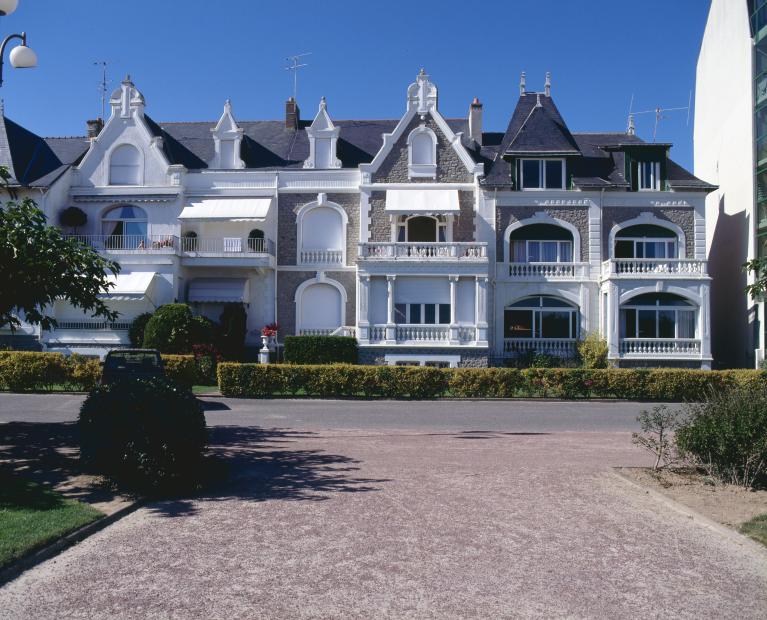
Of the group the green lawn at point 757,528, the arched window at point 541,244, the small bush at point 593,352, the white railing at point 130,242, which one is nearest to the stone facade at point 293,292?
the white railing at point 130,242

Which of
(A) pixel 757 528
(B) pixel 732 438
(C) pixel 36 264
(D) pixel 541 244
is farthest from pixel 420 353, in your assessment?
(A) pixel 757 528

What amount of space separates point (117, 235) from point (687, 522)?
93.1 feet

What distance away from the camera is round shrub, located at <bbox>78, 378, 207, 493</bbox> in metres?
8.59

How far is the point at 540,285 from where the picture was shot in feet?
98.5

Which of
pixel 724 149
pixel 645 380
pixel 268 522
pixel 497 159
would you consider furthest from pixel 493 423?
pixel 724 149

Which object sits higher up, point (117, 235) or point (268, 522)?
point (117, 235)

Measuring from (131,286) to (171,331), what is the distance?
3.45 metres

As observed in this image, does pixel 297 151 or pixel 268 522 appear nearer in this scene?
pixel 268 522

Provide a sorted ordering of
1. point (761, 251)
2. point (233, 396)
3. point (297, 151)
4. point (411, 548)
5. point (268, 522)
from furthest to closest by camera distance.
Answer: point (297, 151)
point (761, 251)
point (233, 396)
point (268, 522)
point (411, 548)

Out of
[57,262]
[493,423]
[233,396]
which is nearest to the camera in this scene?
[57,262]

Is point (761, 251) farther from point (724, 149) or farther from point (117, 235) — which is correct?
point (117, 235)

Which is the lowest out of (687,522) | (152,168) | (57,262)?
(687,522)

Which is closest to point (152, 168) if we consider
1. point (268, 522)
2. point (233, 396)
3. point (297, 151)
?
point (297, 151)

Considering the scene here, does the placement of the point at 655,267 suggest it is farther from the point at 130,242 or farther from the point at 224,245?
the point at 130,242
